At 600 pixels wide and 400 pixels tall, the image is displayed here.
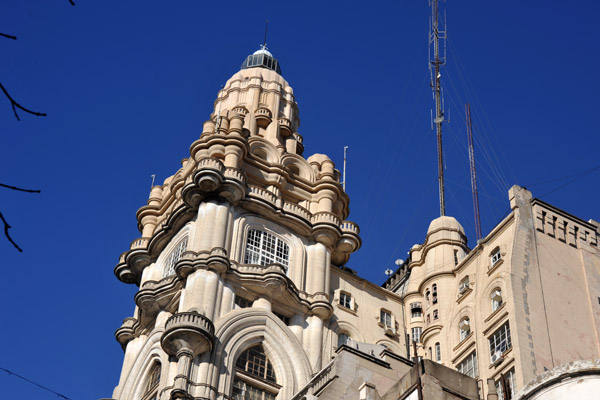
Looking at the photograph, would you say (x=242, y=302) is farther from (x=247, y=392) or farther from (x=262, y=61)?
(x=262, y=61)

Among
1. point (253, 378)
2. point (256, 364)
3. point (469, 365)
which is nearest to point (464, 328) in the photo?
point (469, 365)

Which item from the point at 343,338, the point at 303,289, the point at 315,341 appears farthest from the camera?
the point at 343,338

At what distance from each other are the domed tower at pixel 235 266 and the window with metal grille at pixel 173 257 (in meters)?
0.12

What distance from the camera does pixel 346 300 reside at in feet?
217

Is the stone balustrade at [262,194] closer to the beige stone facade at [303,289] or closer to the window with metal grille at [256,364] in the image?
the beige stone facade at [303,289]

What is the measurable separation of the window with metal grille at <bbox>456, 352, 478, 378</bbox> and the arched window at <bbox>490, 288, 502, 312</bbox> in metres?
2.91

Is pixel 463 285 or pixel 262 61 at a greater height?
pixel 262 61

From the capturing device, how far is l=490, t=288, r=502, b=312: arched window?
188 ft

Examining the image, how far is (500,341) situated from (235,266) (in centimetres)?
1607

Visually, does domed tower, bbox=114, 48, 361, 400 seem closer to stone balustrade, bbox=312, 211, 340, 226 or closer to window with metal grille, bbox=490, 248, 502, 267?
stone balustrade, bbox=312, 211, 340, 226

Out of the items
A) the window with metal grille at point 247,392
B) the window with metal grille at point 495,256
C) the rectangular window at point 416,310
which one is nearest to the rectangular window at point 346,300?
the rectangular window at point 416,310

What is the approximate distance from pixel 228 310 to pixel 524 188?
18.9 m

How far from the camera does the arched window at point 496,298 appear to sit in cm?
5728

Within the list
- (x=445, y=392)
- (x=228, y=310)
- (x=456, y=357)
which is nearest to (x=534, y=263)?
(x=456, y=357)
